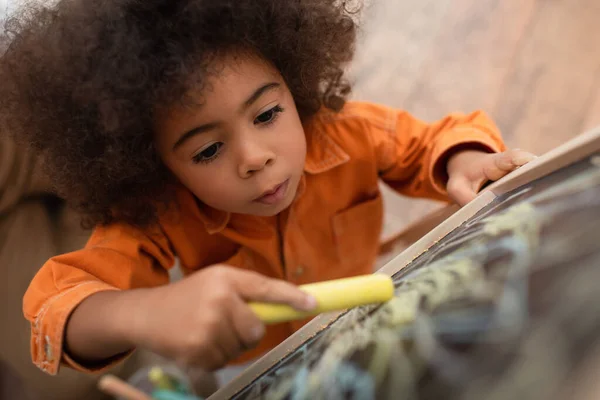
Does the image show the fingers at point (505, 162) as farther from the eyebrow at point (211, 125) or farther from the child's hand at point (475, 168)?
the eyebrow at point (211, 125)

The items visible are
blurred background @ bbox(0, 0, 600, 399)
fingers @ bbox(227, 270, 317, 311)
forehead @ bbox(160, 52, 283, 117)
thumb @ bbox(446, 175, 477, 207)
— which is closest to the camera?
fingers @ bbox(227, 270, 317, 311)

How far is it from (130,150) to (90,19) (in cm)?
14

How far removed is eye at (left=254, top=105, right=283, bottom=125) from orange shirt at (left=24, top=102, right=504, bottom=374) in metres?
0.17

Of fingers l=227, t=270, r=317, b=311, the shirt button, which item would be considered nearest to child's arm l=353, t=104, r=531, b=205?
fingers l=227, t=270, r=317, b=311

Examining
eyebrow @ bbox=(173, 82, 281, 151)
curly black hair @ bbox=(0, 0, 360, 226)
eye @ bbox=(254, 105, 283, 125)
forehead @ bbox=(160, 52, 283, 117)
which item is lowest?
eye @ bbox=(254, 105, 283, 125)

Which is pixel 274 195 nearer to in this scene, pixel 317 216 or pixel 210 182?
pixel 210 182

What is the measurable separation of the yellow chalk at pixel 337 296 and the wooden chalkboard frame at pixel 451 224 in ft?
0.27

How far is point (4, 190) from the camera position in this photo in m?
0.85

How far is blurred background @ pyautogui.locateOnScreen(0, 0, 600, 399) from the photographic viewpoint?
44.5 inches

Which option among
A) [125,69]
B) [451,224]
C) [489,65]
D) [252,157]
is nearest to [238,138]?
[252,157]

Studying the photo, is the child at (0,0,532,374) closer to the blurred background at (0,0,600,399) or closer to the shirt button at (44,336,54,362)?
the shirt button at (44,336,54,362)

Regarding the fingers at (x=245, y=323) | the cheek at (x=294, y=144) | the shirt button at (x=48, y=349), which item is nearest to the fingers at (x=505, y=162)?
the cheek at (x=294, y=144)

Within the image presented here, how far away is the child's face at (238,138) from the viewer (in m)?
0.46

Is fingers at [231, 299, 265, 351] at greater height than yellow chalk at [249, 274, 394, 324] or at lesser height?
greater
